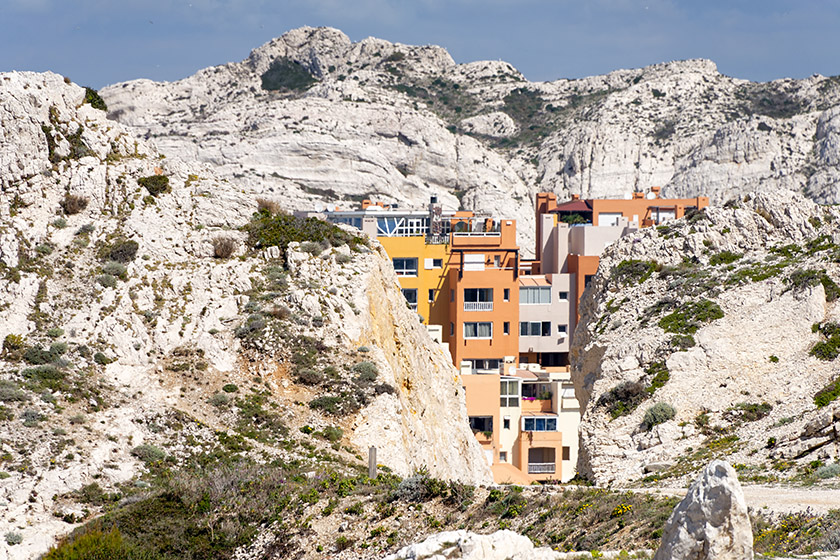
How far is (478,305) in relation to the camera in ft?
223

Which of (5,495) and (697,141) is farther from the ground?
(697,141)

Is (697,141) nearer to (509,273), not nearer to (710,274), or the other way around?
(509,273)

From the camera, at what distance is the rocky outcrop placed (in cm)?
1088

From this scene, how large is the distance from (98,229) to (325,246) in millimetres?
8718

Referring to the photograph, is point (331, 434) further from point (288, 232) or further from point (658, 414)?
point (288, 232)

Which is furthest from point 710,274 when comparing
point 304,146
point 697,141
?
point 697,141

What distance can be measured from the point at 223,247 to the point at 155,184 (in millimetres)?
4462

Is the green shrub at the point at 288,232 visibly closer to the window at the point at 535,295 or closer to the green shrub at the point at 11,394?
the green shrub at the point at 11,394

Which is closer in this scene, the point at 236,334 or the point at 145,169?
the point at 236,334

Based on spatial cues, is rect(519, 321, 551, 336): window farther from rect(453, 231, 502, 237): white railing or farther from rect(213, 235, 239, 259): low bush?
rect(213, 235, 239, 259): low bush

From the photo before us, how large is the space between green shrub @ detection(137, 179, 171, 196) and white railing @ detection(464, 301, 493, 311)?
3228 centimetres

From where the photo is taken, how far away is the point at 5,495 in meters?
21.7

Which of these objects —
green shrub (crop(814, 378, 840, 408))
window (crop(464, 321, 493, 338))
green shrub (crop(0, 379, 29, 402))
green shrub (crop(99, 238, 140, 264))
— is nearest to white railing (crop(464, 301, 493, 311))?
window (crop(464, 321, 493, 338))

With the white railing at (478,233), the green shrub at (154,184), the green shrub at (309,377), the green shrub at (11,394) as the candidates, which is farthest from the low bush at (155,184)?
the white railing at (478,233)
